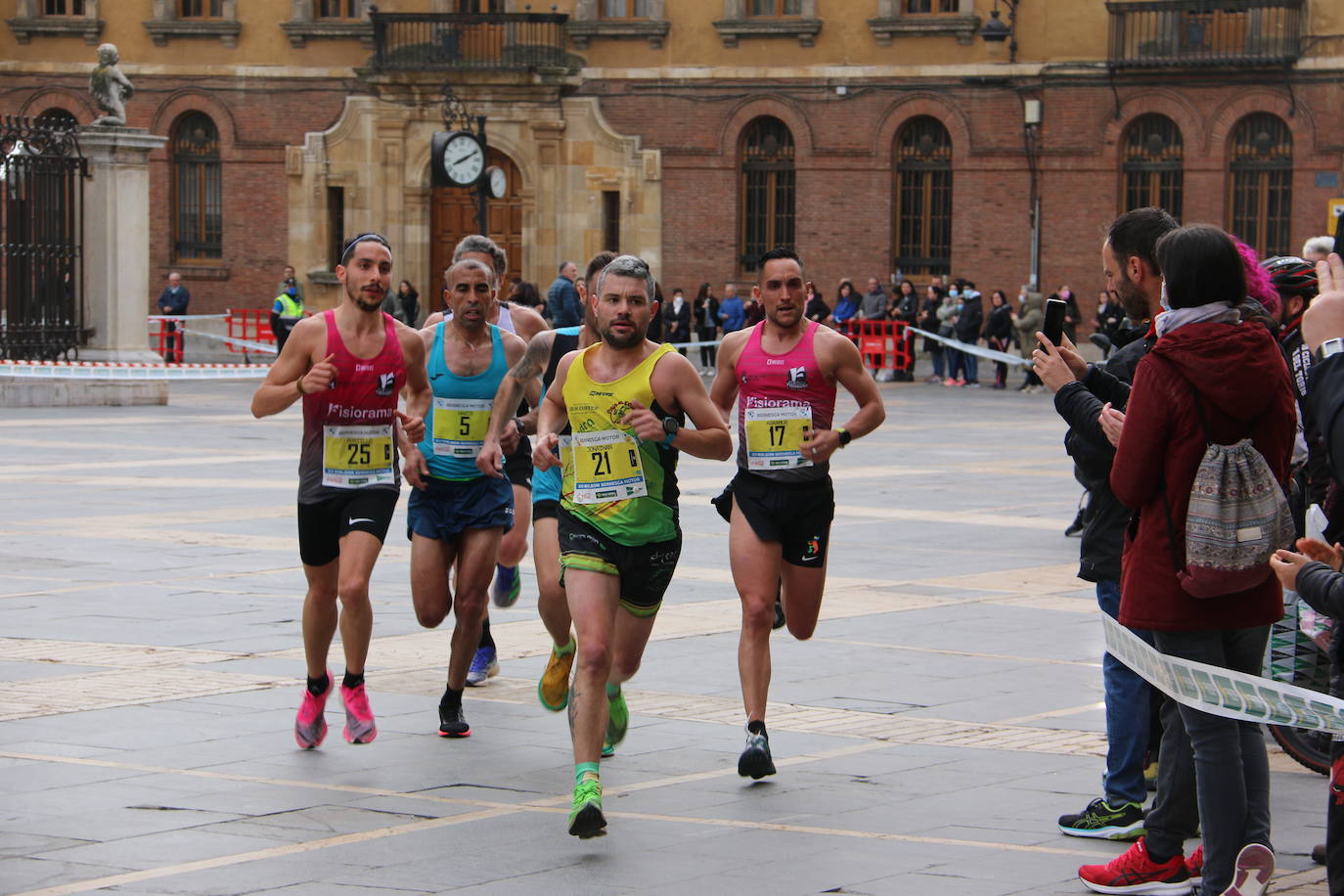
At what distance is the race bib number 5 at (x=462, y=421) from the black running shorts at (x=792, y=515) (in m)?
1.33

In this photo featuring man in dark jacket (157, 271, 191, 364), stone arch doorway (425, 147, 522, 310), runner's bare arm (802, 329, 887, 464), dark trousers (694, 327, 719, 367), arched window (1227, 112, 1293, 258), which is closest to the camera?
runner's bare arm (802, 329, 887, 464)

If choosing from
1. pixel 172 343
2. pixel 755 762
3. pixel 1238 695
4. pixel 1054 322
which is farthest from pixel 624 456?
pixel 172 343

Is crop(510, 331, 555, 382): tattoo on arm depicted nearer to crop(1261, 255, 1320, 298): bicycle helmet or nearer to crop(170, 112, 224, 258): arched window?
crop(1261, 255, 1320, 298): bicycle helmet

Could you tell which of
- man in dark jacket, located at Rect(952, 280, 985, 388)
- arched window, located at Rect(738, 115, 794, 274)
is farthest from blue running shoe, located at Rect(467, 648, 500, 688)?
arched window, located at Rect(738, 115, 794, 274)

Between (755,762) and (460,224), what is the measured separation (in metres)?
34.5

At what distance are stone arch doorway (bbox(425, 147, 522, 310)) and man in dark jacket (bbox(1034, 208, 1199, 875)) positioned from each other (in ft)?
112

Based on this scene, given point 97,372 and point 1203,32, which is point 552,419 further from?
point 1203,32

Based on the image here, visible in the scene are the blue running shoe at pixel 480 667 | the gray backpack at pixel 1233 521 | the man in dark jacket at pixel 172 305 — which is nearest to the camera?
the gray backpack at pixel 1233 521

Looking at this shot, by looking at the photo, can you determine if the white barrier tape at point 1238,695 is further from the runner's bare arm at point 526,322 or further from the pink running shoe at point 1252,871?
the runner's bare arm at point 526,322

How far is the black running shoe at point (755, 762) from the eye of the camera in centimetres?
738

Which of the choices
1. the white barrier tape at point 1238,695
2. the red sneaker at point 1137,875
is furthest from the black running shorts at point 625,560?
the white barrier tape at point 1238,695

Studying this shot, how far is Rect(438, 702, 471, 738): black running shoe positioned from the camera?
8.12m

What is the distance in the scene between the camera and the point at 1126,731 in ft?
22.2

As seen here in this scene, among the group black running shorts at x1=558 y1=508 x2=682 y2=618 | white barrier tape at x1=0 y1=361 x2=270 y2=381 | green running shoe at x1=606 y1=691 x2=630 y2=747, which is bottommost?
green running shoe at x1=606 y1=691 x2=630 y2=747
